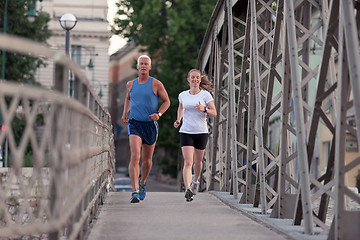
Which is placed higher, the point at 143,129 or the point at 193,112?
the point at 193,112

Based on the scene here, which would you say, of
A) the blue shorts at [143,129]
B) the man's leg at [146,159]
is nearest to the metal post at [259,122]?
the blue shorts at [143,129]

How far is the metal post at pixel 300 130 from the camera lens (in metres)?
7.33

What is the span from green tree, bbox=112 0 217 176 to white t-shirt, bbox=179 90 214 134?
23.8m

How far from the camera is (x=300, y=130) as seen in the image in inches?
301

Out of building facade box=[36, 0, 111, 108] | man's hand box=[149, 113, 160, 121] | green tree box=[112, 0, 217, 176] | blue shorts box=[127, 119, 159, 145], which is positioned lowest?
blue shorts box=[127, 119, 159, 145]

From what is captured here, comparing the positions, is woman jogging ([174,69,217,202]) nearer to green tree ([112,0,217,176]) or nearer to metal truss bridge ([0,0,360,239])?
metal truss bridge ([0,0,360,239])

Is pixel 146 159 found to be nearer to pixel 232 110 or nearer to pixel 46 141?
pixel 232 110

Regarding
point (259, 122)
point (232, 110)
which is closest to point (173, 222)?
point (259, 122)

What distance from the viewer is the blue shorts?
1122cm

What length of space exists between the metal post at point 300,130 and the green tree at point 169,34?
27829 millimetres

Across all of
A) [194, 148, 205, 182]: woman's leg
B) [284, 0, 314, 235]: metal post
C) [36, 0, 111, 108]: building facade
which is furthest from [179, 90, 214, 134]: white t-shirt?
[36, 0, 111, 108]: building facade

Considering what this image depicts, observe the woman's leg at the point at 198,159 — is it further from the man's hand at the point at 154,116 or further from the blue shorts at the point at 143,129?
the man's hand at the point at 154,116

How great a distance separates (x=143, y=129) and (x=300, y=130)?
3900mm

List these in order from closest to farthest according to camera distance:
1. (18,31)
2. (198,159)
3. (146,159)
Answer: (146,159) < (198,159) < (18,31)
